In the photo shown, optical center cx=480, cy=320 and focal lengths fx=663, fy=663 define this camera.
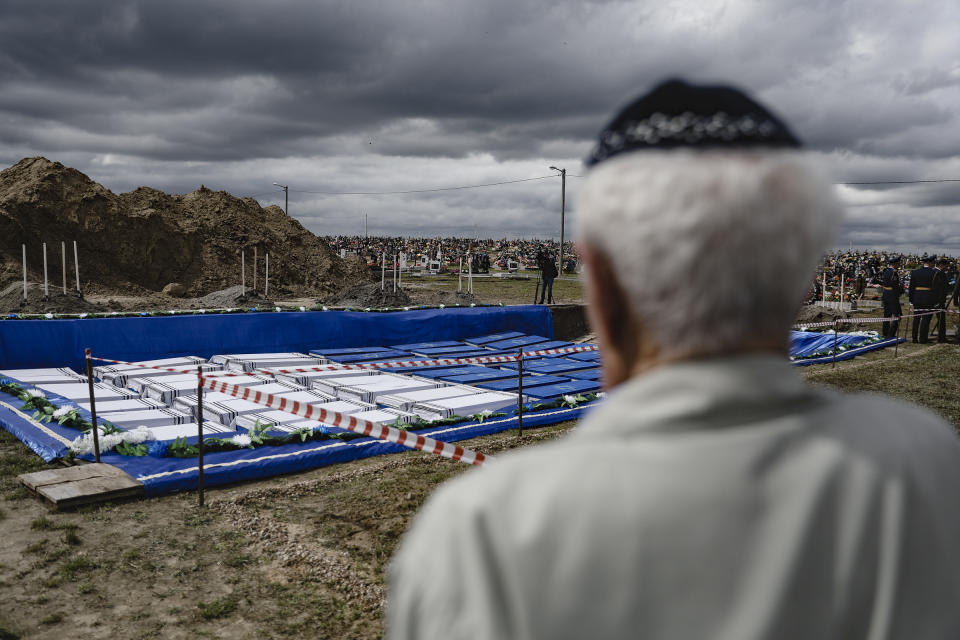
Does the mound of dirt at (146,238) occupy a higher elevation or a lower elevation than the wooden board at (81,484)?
higher

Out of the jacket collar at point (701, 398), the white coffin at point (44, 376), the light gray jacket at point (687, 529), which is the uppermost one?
the jacket collar at point (701, 398)

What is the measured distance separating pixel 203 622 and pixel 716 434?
187 inches

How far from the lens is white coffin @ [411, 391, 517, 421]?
1034 cm

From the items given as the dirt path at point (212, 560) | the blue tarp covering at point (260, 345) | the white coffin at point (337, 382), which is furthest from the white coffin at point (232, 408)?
the dirt path at point (212, 560)

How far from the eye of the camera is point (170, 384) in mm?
11953

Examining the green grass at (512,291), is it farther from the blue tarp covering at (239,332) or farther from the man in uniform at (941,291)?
the man in uniform at (941,291)

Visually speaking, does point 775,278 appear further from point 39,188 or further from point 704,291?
point 39,188

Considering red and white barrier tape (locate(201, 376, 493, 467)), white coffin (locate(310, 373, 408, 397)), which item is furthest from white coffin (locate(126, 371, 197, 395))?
red and white barrier tape (locate(201, 376, 493, 467))

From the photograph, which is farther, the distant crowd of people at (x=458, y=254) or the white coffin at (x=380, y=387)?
the distant crowd of people at (x=458, y=254)

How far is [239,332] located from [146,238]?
22643mm

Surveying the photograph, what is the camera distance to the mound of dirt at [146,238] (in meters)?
31.7

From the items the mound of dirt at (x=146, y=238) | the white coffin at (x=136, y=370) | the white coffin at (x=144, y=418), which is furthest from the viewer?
the mound of dirt at (x=146, y=238)

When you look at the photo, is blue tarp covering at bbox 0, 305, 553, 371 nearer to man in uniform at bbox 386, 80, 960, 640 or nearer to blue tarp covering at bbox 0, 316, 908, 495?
blue tarp covering at bbox 0, 316, 908, 495

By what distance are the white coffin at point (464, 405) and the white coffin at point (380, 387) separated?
3.90 ft
